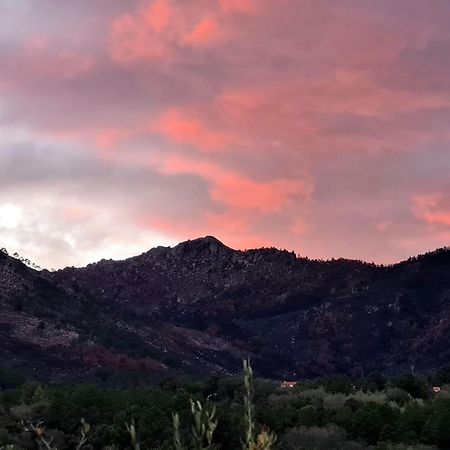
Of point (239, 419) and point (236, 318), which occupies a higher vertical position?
point (236, 318)

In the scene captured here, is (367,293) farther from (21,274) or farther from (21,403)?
(21,403)

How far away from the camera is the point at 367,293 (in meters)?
161

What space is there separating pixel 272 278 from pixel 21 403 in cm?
15120

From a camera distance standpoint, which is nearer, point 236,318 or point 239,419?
point 239,419

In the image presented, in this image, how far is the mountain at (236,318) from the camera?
3937 inches

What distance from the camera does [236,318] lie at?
168375mm

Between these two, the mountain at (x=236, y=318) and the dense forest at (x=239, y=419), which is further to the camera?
the mountain at (x=236, y=318)

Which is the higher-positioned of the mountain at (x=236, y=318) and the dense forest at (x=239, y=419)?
the mountain at (x=236, y=318)

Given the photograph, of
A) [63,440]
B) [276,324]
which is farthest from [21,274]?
[63,440]

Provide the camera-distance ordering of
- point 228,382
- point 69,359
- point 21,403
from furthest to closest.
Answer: point 69,359
point 228,382
point 21,403

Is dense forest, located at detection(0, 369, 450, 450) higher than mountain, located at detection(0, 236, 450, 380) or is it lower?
lower

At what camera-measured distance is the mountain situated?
100 meters

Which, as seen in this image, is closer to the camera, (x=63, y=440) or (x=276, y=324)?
(x=63, y=440)

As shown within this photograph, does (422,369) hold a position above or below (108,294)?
below
